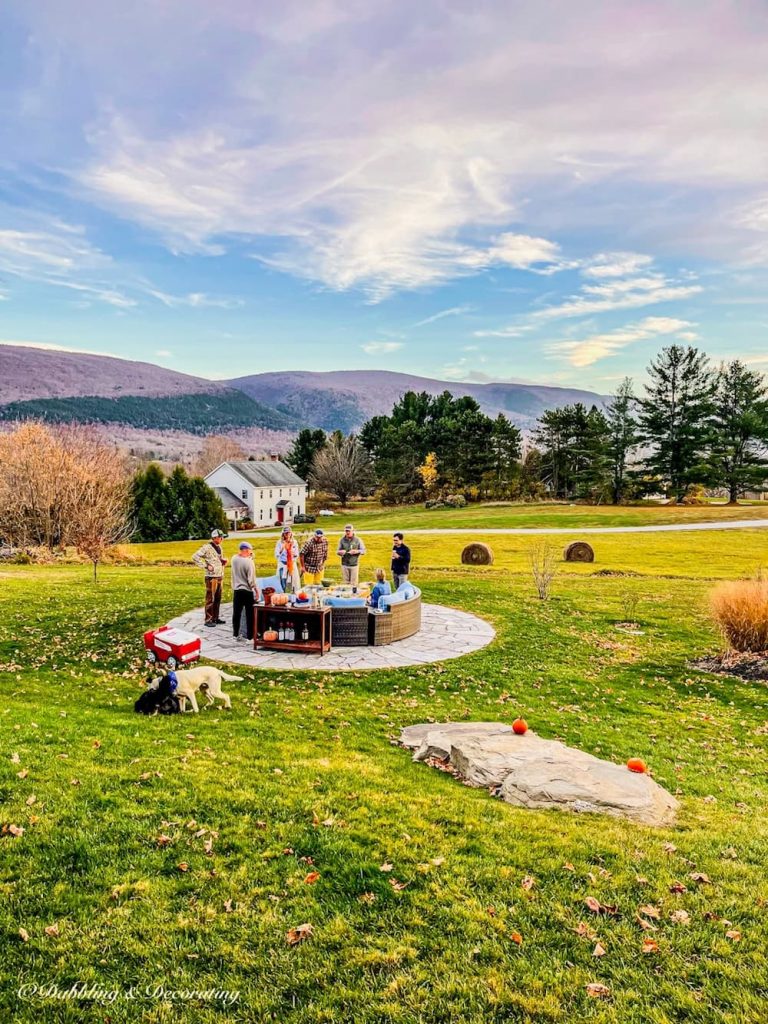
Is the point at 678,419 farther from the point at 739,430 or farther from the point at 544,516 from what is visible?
the point at 544,516

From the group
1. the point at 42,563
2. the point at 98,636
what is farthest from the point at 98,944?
the point at 42,563

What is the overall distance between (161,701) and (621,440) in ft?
203

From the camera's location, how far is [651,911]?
13.6 feet

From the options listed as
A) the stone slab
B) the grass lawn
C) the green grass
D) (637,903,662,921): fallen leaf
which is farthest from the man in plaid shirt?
the green grass

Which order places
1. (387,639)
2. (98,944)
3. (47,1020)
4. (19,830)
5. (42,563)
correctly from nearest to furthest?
(47,1020), (98,944), (19,830), (387,639), (42,563)

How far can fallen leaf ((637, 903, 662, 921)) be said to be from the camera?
4105mm

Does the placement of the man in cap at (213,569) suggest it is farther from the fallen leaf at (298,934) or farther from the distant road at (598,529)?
the distant road at (598,529)

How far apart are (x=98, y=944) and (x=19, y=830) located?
1.60 m

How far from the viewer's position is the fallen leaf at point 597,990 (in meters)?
3.41

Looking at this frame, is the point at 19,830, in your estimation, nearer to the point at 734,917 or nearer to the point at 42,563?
the point at 734,917

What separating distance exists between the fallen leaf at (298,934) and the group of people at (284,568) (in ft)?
26.1

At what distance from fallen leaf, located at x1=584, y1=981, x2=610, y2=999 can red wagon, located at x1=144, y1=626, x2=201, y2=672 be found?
725cm

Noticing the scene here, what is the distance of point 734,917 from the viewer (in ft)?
13.6

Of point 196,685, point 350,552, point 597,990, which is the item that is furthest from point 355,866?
point 350,552
